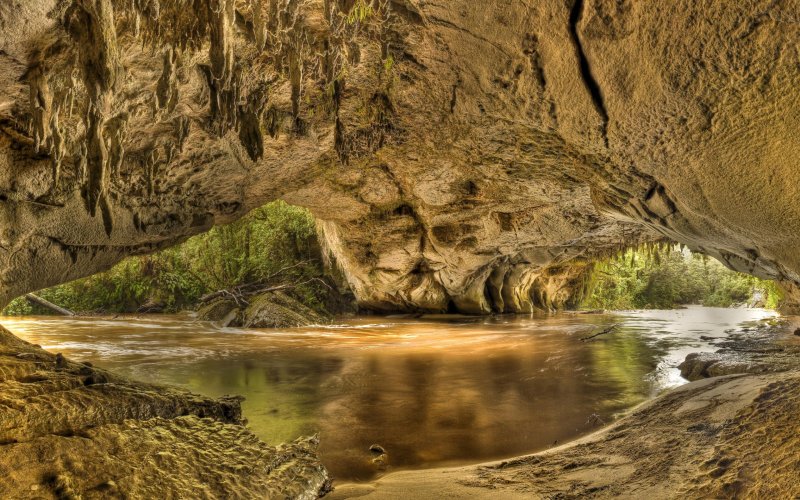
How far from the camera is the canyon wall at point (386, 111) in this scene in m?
2.75

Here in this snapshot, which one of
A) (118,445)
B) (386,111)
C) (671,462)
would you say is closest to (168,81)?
(118,445)

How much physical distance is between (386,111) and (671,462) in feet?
14.7

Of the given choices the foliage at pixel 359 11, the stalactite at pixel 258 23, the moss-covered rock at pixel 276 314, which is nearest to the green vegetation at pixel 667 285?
the moss-covered rock at pixel 276 314

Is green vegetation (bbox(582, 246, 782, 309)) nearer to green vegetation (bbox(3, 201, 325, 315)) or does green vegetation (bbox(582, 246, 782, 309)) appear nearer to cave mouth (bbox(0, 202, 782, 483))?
cave mouth (bbox(0, 202, 782, 483))

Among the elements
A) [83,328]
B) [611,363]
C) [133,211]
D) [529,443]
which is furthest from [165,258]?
[529,443]

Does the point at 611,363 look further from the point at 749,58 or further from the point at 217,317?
the point at 217,317

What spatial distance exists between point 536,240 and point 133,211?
789 cm

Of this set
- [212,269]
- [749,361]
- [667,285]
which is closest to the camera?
[749,361]

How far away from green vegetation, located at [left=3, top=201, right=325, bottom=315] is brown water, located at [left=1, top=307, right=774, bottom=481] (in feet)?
14.4

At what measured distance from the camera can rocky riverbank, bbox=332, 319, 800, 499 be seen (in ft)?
6.62

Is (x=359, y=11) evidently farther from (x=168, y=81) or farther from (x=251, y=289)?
(x=251, y=289)

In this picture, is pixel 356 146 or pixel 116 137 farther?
pixel 356 146

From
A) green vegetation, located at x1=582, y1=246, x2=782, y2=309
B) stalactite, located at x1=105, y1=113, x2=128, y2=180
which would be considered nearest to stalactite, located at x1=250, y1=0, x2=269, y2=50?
stalactite, located at x1=105, y1=113, x2=128, y2=180

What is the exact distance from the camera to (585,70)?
332 cm
